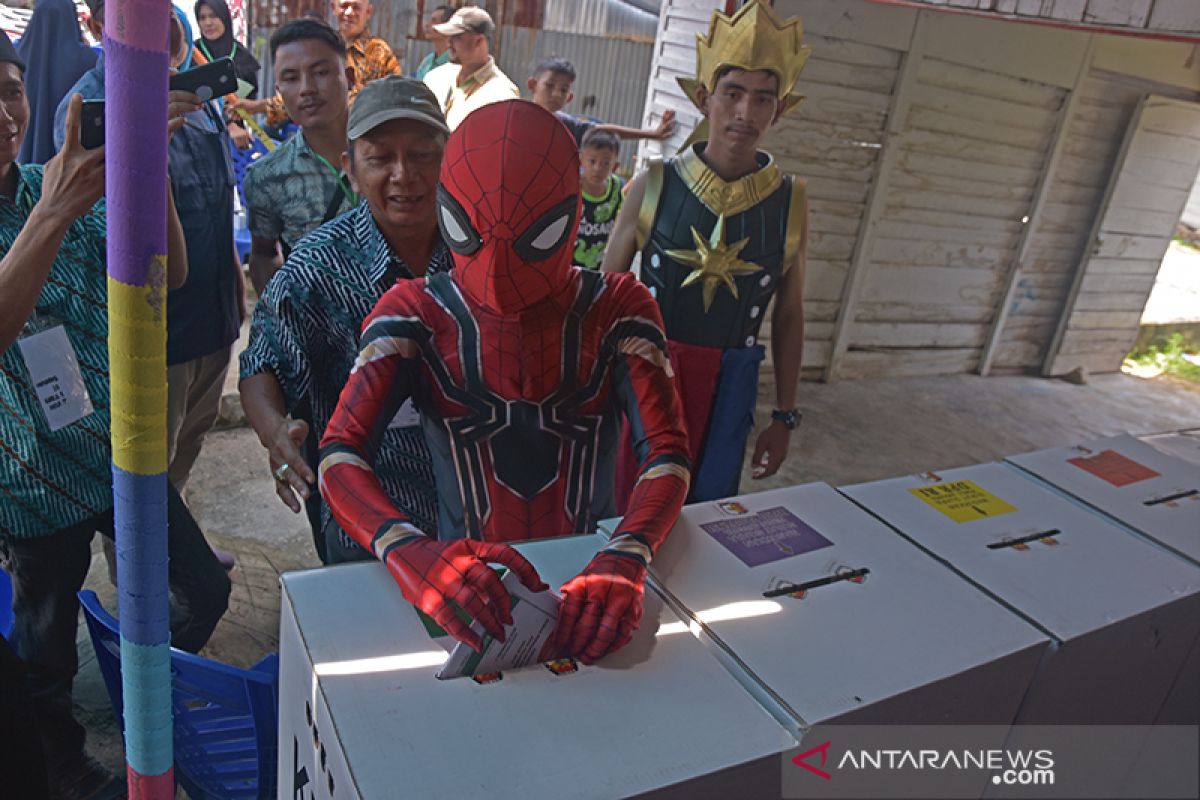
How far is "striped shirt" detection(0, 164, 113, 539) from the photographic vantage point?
173 cm

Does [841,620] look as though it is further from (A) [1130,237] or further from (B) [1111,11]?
(A) [1130,237]

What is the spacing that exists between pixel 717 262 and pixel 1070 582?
52.0 inches

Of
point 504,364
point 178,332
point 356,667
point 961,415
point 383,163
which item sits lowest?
point 961,415

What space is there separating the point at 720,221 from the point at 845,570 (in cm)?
130

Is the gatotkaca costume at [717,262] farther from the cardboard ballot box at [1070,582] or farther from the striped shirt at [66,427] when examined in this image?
the striped shirt at [66,427]

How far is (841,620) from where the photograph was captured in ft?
4.01

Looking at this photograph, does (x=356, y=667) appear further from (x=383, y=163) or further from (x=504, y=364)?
(x=383, y=163)

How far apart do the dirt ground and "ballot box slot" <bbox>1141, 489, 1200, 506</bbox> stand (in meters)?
2.48

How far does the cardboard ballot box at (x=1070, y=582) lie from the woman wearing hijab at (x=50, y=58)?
2911mm

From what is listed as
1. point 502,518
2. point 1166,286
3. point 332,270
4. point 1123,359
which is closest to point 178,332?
point 332,270

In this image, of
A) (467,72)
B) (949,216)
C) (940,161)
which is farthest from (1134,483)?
(949,216)

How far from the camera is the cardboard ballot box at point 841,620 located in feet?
3.53

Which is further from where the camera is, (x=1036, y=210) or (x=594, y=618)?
(x=1036, y=210)

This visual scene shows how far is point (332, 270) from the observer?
173 centimetres
